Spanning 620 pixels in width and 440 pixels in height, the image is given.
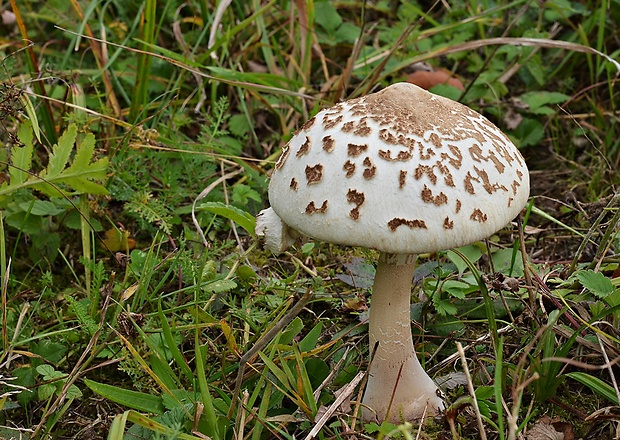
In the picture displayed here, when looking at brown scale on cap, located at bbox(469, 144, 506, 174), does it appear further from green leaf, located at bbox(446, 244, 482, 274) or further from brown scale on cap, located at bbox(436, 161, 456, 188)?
green leaf, located at bbox(446, 244, 482, 274)

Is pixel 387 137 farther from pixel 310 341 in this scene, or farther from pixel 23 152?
pixel 23 152

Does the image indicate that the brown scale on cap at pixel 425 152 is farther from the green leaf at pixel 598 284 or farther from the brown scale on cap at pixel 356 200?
the green leaf at pixel 598 284

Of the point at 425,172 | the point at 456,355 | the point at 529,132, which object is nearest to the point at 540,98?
the point at 529,132

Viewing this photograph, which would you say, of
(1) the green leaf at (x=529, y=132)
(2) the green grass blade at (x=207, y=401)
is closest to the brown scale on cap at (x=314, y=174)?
(2) the green grass blade at (x=207, y=401)

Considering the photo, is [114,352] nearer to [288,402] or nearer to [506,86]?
[288,402]

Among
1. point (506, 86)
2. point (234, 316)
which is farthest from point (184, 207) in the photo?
point (506, 86)

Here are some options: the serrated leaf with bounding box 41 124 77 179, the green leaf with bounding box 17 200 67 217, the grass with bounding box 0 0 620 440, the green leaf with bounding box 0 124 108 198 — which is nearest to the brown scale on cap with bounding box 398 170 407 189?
the grass with bounding box 0 0 620 440
